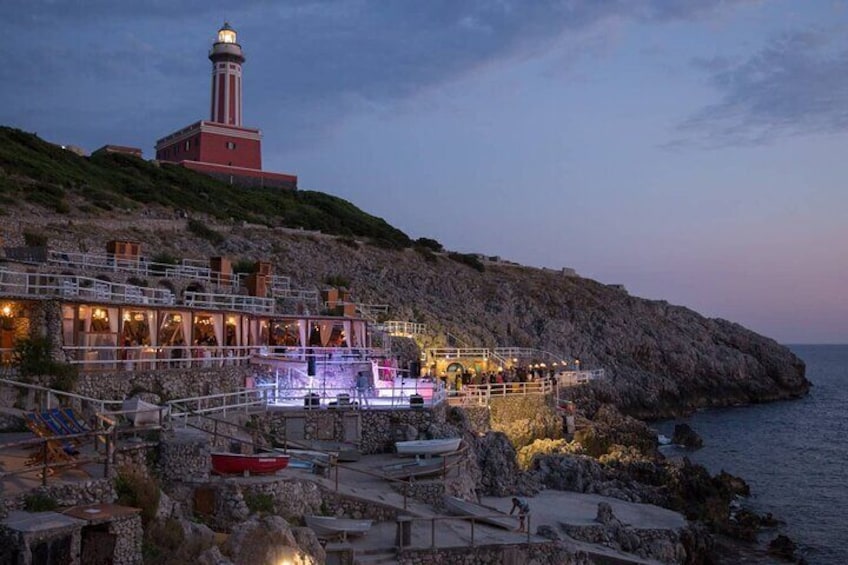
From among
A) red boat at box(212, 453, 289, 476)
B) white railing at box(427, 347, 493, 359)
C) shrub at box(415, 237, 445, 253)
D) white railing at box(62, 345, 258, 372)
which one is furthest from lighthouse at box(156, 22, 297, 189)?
red boat at box(212, 453, 289, 476)

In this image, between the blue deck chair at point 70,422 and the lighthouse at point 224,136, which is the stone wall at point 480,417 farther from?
the lighthouse at point 224,136

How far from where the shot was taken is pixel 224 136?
95438 millimetres

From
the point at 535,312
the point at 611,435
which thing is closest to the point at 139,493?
the point at 611,435

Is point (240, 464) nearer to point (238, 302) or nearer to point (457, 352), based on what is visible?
point (238, 302)

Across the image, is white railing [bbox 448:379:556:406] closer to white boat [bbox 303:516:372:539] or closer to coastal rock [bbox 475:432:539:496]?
coastal rock [bbox 475:432:539:496]

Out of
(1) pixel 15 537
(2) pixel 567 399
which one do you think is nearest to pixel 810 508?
(2) pixel 567 399

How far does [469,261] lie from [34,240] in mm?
50711

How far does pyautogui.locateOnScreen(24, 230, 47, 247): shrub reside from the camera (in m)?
45.6

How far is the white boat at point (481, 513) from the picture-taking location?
22.5 meters

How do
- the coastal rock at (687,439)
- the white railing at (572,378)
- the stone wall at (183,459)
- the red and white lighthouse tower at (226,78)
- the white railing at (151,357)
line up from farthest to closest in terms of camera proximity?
the red and white lighthouse tower at (226,78), the coastal rock at (687,439), the white railing at (572,378), the white railing at (151,357), the stone wall at (183,459)

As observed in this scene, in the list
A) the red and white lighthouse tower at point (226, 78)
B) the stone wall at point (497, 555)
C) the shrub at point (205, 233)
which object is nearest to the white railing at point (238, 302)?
the stone wall at point (497, 555)

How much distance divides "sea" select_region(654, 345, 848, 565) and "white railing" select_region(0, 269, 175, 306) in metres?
25.5

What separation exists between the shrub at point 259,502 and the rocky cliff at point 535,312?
35.5m

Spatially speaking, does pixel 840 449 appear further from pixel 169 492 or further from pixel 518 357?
pixel 169 492
